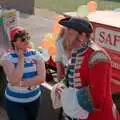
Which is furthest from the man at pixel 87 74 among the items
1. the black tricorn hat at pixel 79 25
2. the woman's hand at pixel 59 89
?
the woman's hand at pixel 59 89

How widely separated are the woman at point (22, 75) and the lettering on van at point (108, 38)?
78 cm

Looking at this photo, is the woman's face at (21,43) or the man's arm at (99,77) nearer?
the man's arm at (99,77)

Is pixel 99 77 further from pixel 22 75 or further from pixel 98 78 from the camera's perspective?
pixel 22 75

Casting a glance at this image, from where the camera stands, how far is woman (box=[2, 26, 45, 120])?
12.7ft

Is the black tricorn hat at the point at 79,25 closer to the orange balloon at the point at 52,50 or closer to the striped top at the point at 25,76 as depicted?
the striped top at the point at 25,76

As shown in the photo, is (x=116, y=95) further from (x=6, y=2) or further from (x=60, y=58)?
(x=6, y=2)

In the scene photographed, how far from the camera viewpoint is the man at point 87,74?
2.89 meters

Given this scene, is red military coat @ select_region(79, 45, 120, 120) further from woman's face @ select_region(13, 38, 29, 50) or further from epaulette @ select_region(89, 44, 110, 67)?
woman's face @ select_region(13, 38, 29, 50)

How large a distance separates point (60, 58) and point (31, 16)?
13.9 meters

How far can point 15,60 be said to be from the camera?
12.8 ft

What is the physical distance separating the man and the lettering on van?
1.10 m

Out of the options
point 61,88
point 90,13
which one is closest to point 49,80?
point 90,13

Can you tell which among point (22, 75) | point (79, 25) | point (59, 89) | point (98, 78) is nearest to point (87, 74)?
point (98, 78)

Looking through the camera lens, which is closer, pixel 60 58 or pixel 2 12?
pixel 60 58
